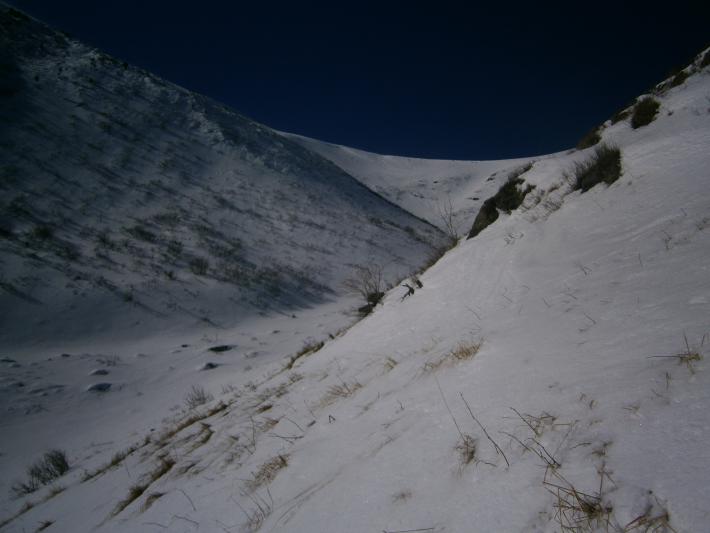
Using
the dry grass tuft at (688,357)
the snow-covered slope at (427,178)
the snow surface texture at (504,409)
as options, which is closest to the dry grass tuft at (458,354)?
the snow surface texture at (504,409)

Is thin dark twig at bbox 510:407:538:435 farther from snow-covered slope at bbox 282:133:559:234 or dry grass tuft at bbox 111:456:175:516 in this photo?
snow-covered slope at bbox 282:133:559:234

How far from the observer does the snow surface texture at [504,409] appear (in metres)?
1.18

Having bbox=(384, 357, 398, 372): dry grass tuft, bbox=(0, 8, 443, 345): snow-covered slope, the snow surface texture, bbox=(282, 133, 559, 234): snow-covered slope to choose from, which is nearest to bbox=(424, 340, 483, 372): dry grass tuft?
the snow surface texture

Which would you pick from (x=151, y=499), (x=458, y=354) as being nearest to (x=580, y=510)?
(x=458, y=354)

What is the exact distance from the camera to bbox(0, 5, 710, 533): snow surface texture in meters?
1.18

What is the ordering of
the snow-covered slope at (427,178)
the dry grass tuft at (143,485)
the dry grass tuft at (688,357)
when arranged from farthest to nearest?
the snow-covered slope at (427,178) < the dry grass tuft at (143,485) < the dry grass tuft at (688,357)

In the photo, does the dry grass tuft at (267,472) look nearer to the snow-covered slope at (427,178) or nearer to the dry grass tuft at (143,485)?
the dry grass tuft at (143,485)

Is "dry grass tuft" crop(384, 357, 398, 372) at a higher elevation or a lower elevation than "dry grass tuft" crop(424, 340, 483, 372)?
lower

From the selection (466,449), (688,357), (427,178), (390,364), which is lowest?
(390,364)

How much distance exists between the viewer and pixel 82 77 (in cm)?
2286

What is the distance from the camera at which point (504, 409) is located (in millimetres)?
1672

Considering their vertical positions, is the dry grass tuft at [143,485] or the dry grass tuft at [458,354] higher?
the dry grass tuft at [458,354]

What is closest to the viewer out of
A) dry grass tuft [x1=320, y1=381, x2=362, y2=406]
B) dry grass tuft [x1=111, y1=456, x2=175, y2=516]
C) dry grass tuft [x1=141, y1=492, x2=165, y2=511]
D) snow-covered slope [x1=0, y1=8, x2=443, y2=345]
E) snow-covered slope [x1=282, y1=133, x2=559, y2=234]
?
dry grass tuft [x1=141, y1=492, x2=165, y2=511]

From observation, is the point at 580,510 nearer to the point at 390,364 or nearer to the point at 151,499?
the point at 390,364
